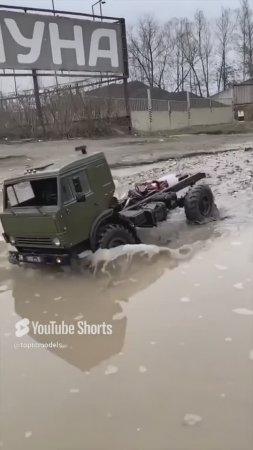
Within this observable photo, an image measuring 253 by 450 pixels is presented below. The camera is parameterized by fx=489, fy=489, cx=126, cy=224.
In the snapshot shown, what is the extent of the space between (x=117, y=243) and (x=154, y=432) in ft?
14.2

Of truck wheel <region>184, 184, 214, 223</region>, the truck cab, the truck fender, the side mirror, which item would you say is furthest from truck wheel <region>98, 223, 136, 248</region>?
truck wheel <region>184, 184, 214, 223</region>

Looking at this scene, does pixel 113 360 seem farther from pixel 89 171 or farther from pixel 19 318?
pixel 89 171

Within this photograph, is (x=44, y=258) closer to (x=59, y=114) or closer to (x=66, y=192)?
(x=66, y=192)

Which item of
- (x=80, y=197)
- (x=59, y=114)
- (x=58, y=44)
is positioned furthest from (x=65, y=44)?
(x=80, y=197)

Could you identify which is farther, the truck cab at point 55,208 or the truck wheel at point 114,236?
the truck wheel at point 114,236

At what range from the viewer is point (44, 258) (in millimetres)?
7551

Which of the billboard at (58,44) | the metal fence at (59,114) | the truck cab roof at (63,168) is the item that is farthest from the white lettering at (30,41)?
the truck cab roof at (63,168)

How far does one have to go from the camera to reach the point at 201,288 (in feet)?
21.9

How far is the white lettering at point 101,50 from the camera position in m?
26.7

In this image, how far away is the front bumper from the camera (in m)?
7.46

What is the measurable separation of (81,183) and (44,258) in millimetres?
1324

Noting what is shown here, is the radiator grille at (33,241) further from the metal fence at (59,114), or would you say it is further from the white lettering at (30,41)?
the metal fence at (59,114)

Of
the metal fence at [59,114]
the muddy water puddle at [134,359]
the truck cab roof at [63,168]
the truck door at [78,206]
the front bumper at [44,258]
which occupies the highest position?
the metal fence at [59,114]

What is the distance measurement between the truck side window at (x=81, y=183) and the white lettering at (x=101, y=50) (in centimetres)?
2060
